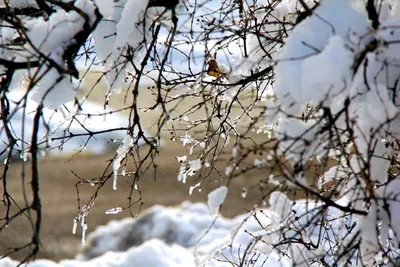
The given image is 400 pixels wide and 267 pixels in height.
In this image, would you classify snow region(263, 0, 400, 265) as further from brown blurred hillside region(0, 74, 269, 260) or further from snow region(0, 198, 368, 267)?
brown blurred hillside region(0, 74, 269, 260)

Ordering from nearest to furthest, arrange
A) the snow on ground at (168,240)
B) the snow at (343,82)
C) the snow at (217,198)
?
the snow at (343,82)
the snow at (217,198)
the snow on ground at (168,240)

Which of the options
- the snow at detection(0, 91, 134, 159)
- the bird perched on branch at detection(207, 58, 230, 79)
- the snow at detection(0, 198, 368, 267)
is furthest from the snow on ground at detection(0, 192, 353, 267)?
the bird perched on branch at detection(207, 58, 230, 79)

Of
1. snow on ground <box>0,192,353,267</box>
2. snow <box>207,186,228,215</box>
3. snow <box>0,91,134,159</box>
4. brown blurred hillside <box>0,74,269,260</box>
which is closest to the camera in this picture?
snow <box>207,186,228,215</box>

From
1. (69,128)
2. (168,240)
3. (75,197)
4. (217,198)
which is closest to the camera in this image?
(217,198)

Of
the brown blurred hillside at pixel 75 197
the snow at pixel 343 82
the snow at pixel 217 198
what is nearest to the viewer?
the snow at pixel 343 82

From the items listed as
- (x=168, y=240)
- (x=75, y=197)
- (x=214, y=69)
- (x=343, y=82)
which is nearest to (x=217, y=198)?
(x=343, y=82)

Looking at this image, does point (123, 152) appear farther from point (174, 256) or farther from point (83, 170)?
point (83, 170)

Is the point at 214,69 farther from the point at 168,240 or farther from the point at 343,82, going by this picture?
the point at 168,240

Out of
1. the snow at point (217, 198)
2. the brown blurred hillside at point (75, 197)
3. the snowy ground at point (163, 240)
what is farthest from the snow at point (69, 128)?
the snowy ground at point (163, 240)

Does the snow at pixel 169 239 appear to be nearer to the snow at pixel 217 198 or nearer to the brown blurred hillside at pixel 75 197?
the brown blurred hillside at pixel 75 197

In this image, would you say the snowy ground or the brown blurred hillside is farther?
the brown blurred hillside

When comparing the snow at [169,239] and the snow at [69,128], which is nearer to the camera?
the snow at [69,128]

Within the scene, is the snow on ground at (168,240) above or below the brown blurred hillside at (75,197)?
below

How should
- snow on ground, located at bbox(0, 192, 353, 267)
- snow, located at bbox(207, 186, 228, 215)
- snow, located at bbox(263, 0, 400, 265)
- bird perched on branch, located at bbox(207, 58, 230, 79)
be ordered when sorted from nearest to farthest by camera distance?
snow, located at bbox(263, 0, 400, 265) → snow, located at bbox(207, 186, 228, 215) → bird perched on branch, located at bbox(207, 58, 230, 79) → snow on ground, located at bbox(0, 192, 353, 267)
